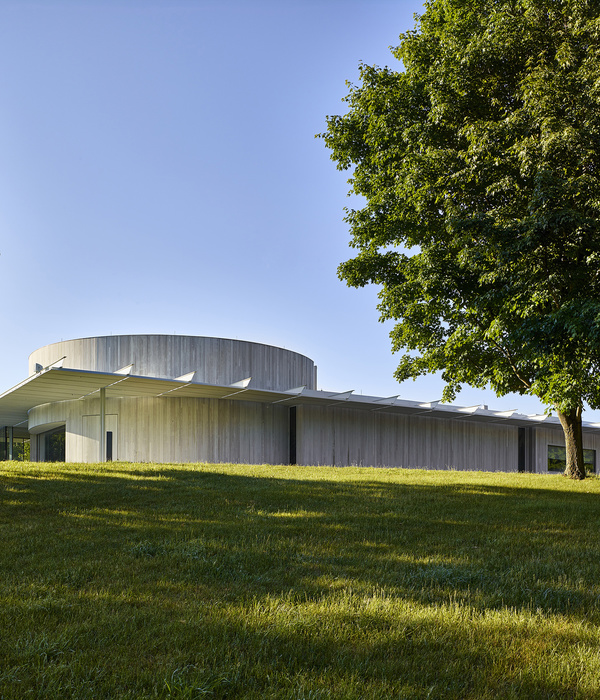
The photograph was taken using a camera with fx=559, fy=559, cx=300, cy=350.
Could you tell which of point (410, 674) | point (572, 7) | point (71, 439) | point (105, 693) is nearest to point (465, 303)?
point (572, 7)

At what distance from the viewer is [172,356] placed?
1130 inches

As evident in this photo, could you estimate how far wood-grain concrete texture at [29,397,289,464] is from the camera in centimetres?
2775

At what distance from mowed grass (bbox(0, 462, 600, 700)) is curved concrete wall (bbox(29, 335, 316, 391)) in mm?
18305

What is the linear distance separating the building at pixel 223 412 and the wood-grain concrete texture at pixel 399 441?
0.06 meters

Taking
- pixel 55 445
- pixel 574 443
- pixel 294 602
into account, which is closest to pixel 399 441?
pixel 574 443

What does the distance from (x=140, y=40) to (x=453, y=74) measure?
8.37 metres

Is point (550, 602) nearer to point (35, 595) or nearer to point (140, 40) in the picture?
point (35, 595)

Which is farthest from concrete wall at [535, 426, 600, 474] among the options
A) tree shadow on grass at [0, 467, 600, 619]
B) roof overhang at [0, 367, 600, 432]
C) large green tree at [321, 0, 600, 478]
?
tree shadow on grass at [0, 467, 600, 619]

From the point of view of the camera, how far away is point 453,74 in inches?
569

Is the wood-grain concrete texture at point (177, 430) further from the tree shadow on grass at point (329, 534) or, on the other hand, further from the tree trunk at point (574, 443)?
the tree trunk at point (574, 443)

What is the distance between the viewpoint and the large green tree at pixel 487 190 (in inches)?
480

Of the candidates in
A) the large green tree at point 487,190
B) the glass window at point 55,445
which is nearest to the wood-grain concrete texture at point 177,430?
the glass window at point 55,445

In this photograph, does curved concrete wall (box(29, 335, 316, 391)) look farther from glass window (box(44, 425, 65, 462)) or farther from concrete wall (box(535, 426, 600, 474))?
concrete wall (box(535, 426, 600, 474))

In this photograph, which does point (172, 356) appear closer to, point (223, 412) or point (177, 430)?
point (177, 430)
